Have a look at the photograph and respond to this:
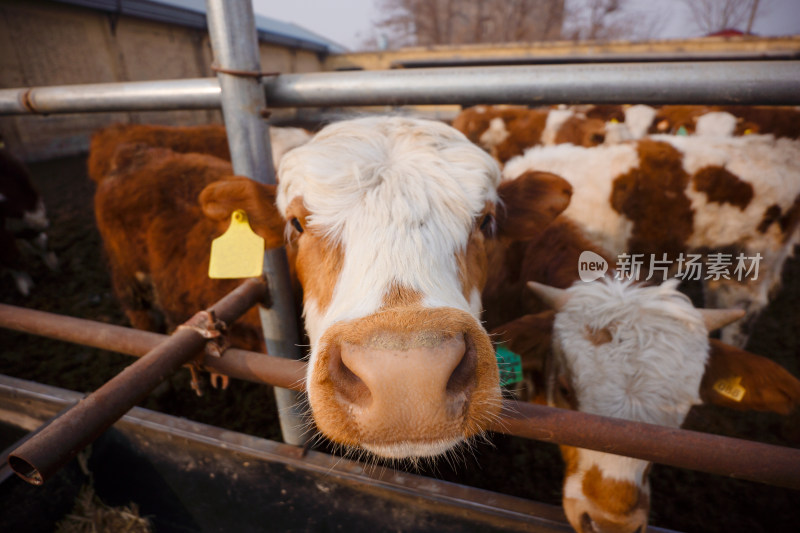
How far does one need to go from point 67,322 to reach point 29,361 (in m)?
3.30

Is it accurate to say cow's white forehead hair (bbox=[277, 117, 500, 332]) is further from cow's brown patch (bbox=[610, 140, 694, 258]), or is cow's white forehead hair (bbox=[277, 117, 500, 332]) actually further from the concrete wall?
the concrete wall

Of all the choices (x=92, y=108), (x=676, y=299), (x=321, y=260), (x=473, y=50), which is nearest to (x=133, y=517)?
(x=321, y=260)

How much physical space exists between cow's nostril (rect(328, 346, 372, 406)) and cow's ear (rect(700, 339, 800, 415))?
1.57 metres

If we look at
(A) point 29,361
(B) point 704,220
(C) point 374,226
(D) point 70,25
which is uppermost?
(D) point 70,25

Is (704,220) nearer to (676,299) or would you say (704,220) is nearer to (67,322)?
(676,299)

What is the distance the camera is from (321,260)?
133 cm

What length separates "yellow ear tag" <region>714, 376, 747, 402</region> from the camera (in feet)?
5.34

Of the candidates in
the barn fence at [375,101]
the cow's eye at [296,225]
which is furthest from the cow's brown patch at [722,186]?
the cow's eye at [296,225]

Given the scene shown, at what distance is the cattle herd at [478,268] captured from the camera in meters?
0.91

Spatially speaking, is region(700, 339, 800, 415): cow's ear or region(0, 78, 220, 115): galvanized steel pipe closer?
region(0, 78, 220, 115): galvanized steel pipe

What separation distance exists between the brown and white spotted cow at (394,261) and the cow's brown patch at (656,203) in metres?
2.25

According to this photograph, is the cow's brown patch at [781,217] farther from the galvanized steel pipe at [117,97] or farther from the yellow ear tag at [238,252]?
the galvanized steel pipe at [117,97]

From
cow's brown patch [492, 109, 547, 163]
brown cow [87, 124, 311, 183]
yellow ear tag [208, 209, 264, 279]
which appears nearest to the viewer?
yellow ear tag [208, 209, 264, 279]

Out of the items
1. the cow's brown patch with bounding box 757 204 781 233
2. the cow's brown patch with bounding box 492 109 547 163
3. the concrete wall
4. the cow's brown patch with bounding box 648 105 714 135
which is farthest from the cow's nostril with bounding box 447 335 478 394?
the concrete wall
